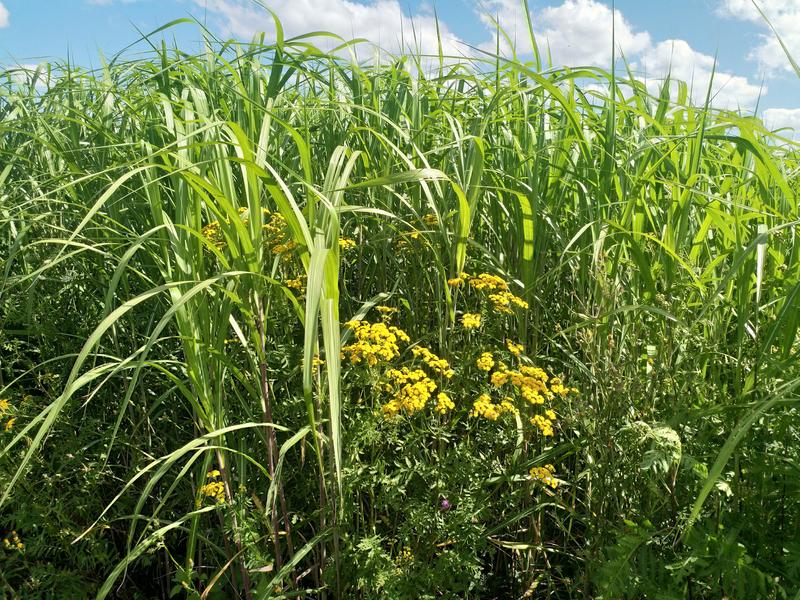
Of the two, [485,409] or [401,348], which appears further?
[401,348]

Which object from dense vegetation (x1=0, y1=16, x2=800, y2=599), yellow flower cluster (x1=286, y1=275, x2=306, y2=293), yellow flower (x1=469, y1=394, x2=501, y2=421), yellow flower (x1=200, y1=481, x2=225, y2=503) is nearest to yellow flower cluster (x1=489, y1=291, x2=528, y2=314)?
dense vegetation (x1=0, y1=16, x2=800, y2=599)

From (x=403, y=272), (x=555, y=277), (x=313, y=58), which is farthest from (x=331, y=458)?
(x=313, y=58)

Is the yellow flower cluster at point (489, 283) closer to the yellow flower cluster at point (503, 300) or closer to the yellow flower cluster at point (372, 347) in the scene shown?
the yellow flower cluster at point (503, 300)

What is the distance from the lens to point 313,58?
7.42 feet

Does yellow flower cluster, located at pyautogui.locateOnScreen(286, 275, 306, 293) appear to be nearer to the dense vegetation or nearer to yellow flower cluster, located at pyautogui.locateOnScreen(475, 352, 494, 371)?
the dense vegetation

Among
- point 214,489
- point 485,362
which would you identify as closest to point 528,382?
point 485,362

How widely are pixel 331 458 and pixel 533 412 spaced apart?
678 mm

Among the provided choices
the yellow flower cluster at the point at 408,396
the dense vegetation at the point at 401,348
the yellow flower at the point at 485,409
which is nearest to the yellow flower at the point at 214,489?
the dense vegetation at the point at 401,348

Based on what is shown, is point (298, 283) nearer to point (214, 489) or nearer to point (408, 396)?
point (408, 396)

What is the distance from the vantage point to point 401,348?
7.02 ft

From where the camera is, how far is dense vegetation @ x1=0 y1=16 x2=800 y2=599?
→ 155 cm

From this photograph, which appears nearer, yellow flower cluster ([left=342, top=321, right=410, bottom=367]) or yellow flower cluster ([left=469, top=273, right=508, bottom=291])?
yellow flower cluster ([left=342, top=321, right=410, bottom=367])

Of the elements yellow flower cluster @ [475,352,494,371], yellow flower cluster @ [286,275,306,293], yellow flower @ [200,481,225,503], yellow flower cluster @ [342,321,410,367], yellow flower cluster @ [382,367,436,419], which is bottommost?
yellow flower @ [200,481,225,503]

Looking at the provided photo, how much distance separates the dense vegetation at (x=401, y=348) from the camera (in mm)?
1547
